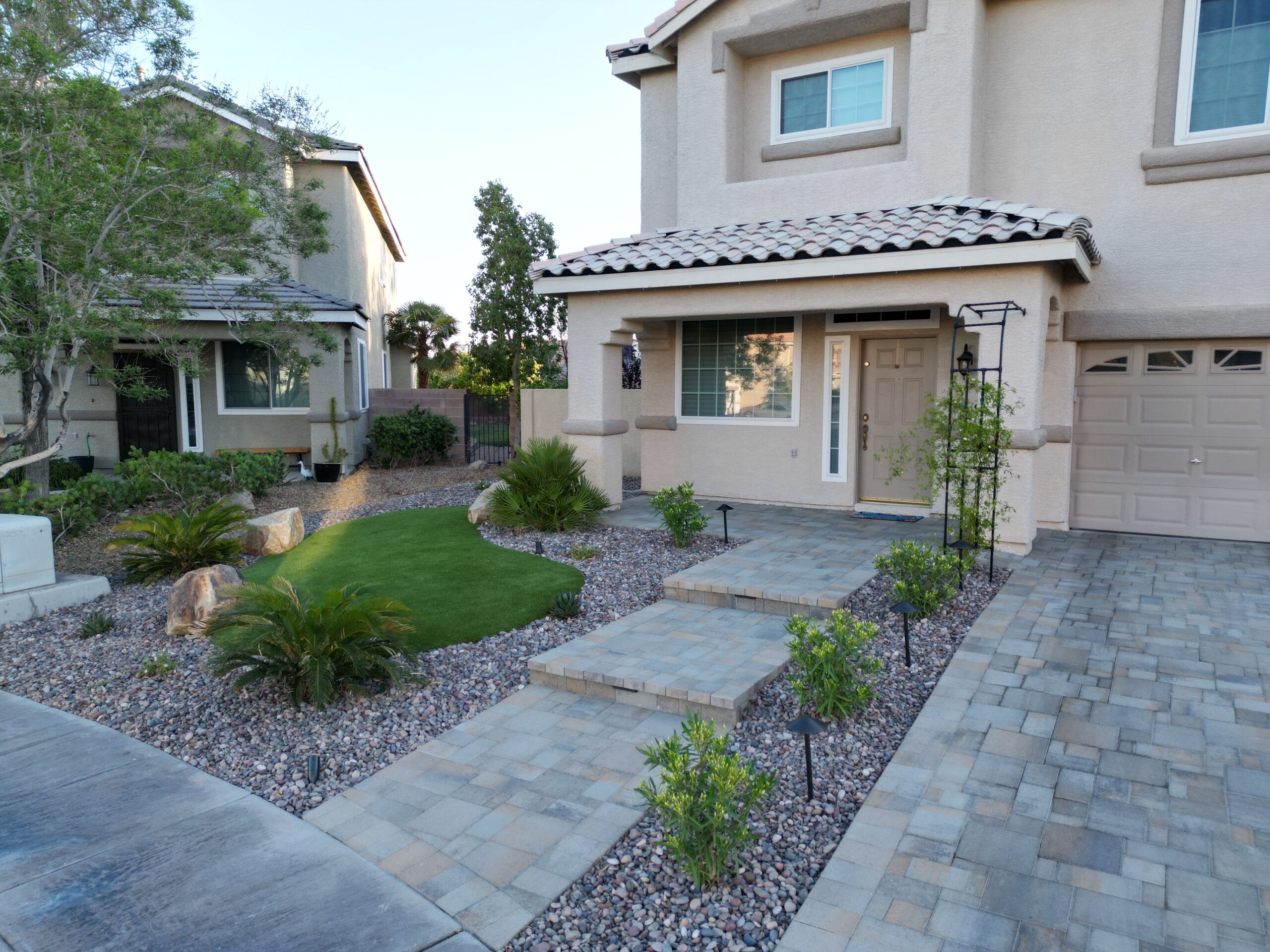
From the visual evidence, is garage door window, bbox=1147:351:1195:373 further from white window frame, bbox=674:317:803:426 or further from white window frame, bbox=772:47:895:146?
white window frame, bbox=772:47:895:146

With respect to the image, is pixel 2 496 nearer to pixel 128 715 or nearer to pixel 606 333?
pixel 128 715

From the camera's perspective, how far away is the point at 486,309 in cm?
1636

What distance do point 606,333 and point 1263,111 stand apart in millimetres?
7542

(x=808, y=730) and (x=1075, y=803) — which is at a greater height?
(x=808, y=730)

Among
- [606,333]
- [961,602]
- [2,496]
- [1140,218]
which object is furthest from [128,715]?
[1140,218]

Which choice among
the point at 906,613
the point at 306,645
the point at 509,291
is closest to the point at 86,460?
the point at 509,291

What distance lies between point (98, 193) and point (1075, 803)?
9.65 metres

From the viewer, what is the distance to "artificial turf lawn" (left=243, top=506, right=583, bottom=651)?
6723mm

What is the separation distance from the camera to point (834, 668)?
4.70m

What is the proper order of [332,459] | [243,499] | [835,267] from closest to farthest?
[835,267] < [243,499] < [332,459]

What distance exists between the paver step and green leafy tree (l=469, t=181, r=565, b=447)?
Answer: 10.1 meters

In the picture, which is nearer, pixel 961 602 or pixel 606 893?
pixel 606 893

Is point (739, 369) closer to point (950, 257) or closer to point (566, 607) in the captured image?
point (950, 257)

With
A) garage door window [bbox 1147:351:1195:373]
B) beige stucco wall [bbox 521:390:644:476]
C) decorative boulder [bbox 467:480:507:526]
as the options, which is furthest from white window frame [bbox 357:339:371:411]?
garage door window [bbox 1147:351:1195:373]
